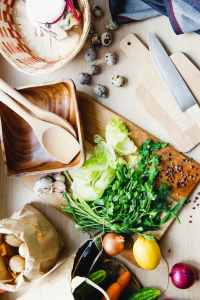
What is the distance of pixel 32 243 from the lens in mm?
774

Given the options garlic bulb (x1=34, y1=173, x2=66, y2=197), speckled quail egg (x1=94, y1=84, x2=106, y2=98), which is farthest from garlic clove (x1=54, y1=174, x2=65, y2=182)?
speckled quail egg (x1=94, y1=84, x2=106, y2=98)

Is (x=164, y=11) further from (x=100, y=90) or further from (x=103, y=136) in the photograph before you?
(x=103, y=136)

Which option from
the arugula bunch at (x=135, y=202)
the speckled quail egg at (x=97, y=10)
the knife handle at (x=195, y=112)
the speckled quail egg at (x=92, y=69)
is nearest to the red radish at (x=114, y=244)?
the arugula bunch at (x=135, y=202)

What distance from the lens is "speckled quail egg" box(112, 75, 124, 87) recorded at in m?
0.88

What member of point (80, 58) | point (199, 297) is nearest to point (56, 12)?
point (80, 58)

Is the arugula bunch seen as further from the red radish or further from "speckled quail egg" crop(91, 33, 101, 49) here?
"speckled quail egg" crop(91, 33, 101, 49)

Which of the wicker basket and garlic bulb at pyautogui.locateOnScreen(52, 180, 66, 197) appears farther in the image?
garlic bulb at pyautogui.locateOnScreen(52, 180, 66, 197)

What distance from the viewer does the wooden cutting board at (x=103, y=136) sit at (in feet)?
2.89

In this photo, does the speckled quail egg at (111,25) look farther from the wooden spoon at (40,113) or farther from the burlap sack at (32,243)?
the burlap sack at (32,243)

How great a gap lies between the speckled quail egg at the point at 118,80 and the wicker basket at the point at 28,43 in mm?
177

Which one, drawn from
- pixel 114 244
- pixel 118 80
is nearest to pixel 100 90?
pixel 118 80

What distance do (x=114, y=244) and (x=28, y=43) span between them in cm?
77

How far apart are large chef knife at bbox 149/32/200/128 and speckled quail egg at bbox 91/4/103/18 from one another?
20cm

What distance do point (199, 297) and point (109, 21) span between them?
106 cm
